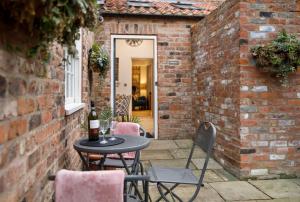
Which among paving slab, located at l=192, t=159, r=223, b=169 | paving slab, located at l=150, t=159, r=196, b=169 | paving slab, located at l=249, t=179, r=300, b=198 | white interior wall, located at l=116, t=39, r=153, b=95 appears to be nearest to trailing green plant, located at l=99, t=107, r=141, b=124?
paving slab, located at l=150, t=159, r=196, b=169

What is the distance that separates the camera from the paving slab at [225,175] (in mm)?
3520

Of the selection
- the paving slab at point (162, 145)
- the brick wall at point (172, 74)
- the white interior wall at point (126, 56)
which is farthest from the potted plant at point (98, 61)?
the white interior wall at point (126, 56)

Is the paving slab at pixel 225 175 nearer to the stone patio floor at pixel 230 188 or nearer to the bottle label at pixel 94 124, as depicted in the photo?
the stone patio floor at pixel 230 188

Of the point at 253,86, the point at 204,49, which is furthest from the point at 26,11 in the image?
the point at 204,49

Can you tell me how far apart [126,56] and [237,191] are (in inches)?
315

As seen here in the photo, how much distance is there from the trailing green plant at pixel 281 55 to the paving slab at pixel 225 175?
1.37 meters

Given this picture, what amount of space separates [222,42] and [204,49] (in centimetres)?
96

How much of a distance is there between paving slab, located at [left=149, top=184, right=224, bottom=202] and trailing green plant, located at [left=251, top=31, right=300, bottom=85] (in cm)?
159

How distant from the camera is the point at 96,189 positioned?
1.21m

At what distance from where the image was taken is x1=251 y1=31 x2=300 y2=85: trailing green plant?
3262mm

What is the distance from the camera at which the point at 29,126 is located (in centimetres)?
144

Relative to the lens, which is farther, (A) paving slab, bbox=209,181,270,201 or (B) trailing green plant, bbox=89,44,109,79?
(B) trailing green plant, bbox=89,44,109,79

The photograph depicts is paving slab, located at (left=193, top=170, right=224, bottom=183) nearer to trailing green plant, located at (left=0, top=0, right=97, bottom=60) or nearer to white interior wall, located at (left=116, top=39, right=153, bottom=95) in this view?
trailing green plant, located at (left=0, top=0, right=97, bottom=60)

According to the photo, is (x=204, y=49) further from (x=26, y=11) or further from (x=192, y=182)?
(x=26, y=11)
